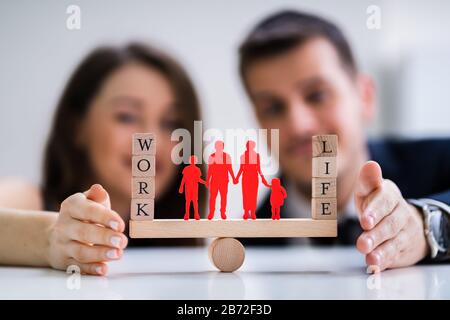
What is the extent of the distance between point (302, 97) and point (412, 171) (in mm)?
580

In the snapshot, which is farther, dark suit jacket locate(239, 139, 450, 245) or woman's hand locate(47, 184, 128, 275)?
dark suit jacket locate(239, 139, 450, 245)

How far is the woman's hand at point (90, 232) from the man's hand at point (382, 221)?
50 cm

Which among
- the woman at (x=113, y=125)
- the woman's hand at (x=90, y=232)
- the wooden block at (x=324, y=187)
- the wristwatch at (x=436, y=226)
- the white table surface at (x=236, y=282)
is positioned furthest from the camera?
the woman at (x=113, y=125)

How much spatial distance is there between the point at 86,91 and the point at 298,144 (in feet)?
2.95

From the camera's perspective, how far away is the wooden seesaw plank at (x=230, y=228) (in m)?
1.26

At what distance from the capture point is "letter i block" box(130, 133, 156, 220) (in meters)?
1.26

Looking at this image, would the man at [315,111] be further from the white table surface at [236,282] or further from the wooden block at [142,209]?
the wooden block at [142,209]

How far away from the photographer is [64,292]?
1.04 m

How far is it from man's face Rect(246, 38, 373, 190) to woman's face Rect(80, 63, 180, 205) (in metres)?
0.38

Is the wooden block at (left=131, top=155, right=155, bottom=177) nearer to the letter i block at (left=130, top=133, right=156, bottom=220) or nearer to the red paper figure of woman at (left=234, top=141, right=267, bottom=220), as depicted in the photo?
the letter i block at (left=130, top=133, right=156, bottom=220)

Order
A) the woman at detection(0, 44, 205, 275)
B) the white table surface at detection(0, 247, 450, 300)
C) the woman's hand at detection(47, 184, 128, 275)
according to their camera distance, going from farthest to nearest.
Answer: the woman at detection(0, 44, 205, 275) → the woman's hand at detection(47, 184, 128, 275) → the white table surface at detection(0, 247, 450, 300)

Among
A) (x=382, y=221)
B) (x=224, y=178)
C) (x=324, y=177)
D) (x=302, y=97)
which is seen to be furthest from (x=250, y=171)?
(x=302, y=97)

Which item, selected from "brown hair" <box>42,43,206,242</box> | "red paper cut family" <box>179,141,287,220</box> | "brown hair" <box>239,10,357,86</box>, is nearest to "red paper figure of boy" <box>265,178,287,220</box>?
"red paper cut family" <box>179,141,287,220</box>

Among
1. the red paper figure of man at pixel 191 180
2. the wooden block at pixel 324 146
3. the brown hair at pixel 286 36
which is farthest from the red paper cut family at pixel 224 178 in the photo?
the brown hair at pixel 286 36
